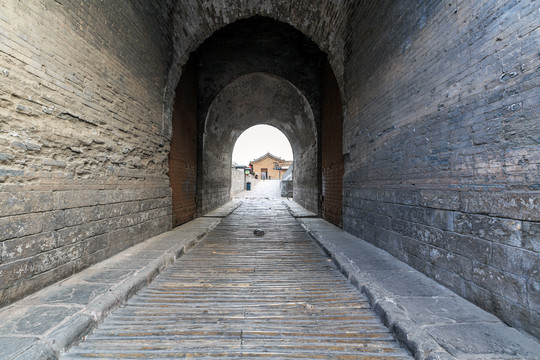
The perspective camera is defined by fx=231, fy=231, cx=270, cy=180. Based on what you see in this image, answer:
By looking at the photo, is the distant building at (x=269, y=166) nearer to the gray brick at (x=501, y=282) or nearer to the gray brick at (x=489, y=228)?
the gray brick at (x=489, y=228)

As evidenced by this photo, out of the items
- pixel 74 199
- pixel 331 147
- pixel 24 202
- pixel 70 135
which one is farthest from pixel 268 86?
pixel 24 202

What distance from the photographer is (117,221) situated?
12.1 feet

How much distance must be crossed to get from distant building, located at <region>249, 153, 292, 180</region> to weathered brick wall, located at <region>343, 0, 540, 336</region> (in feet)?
175

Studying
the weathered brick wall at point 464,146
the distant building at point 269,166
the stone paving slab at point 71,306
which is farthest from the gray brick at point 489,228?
the distant building at point 269,166

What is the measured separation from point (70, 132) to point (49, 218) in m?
1.06

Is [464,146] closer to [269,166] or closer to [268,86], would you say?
[268,86]

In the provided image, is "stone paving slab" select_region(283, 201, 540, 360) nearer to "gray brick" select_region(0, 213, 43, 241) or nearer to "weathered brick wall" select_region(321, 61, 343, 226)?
"weathered brick wall" select_region(321, 61, 343, 226)

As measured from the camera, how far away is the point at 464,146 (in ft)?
7.85

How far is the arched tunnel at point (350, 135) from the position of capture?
78.4 inches

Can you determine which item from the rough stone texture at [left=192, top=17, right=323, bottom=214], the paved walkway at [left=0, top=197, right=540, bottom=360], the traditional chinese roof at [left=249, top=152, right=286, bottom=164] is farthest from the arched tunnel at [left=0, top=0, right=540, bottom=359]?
the traditional chinese roof at [left=249, top=152, right=286, bottom=164]

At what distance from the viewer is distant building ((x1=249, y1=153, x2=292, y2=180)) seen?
57562 millimetres

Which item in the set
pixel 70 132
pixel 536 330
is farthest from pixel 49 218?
pixel 536 330

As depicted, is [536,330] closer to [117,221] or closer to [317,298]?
[317,298]

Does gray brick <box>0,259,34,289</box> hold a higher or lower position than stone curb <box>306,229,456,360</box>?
higher
